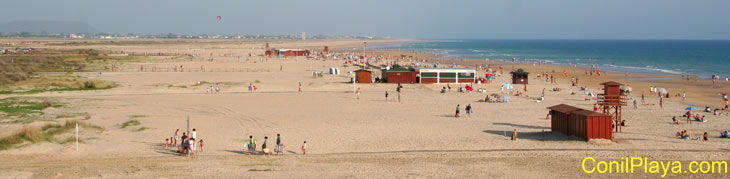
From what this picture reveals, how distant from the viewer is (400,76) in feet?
132

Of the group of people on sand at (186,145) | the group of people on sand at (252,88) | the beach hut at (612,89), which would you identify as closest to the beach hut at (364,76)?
the group of people on sand at (252,88)

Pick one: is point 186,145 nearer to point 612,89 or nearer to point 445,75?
point 612,89

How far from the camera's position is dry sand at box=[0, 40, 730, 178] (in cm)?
1493

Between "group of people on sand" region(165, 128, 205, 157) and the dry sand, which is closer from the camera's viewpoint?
the dry sand

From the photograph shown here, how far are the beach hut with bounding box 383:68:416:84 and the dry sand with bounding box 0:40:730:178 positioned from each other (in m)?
5.70

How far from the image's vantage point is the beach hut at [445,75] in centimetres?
4022

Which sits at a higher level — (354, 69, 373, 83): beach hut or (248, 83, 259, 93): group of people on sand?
(354, 69, 373, 83): beach hut

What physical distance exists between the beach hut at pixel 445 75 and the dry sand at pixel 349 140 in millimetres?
5785

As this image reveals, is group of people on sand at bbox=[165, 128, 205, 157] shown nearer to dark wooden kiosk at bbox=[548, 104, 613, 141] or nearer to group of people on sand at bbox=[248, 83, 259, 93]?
dark wooden kiosk at bbox=[548, 104, 613, 141]

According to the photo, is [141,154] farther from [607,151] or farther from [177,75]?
[177,75]

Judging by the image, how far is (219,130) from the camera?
71.0 feet

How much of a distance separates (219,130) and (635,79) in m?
38.6

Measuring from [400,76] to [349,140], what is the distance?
20992mm

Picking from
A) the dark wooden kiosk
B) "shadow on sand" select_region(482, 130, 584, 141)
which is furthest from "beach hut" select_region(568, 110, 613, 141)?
"shadow on sand" select_region(482, 130, 584, 141)
